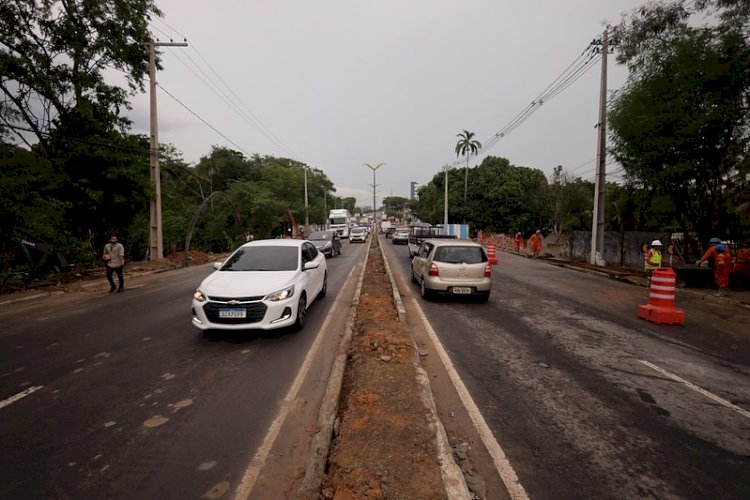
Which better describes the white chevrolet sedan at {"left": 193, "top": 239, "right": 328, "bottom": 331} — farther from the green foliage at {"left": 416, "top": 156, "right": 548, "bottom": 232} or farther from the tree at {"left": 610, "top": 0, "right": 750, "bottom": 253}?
the green foliage at {"left": 416, "top": 156, "right": 548, "bottom": 232}

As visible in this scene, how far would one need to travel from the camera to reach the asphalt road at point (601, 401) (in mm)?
2898

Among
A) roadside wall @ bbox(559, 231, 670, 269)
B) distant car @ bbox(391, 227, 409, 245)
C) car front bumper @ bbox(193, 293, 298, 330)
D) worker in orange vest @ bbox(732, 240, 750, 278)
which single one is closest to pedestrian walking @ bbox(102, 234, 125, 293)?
car front bumper @ bbox(193, 293, 298, 330)

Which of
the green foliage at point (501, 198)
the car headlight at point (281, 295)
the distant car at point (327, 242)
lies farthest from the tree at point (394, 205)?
the car headlight at point (281, 295)

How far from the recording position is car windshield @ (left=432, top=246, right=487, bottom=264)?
30.3ft

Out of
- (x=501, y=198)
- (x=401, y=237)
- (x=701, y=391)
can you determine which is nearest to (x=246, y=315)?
(x=701, y=391)

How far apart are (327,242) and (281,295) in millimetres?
16174

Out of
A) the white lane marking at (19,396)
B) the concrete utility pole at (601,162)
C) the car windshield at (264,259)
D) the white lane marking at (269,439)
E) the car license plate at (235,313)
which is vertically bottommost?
the white lane marking at (19,396)

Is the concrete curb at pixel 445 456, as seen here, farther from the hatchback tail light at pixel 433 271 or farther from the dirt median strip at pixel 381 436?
the hatchback tail light at pixel 433 271

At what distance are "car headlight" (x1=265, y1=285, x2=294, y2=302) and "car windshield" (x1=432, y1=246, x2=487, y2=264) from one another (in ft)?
14.1

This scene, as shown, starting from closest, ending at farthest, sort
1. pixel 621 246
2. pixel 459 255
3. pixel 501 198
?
pixel 459 255 → pixel 621 246 → pixel 501 198

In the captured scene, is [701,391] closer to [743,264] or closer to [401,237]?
[743,264]

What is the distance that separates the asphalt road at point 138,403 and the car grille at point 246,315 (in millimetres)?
395

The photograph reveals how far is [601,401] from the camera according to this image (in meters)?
4.15

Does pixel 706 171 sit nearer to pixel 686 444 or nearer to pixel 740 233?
pixel 740 233
